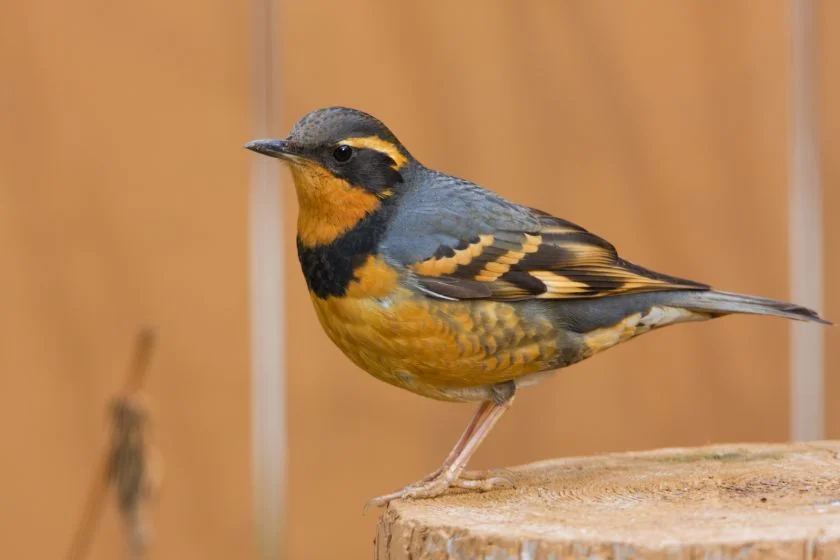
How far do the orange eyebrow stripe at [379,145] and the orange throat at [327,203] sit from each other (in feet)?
0.37

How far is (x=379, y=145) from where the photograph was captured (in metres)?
3.89

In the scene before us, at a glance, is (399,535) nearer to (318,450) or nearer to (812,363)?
(318,450)

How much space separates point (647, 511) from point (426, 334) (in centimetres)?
88

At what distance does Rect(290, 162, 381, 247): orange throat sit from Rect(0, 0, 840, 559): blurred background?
1.93 metres

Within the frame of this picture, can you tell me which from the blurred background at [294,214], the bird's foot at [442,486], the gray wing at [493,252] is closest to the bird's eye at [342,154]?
the gray wing at [493,252]

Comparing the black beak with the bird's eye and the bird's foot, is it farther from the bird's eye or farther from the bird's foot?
the bird's foot

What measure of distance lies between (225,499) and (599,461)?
2.44 metres

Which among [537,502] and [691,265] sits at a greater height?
[691,265]

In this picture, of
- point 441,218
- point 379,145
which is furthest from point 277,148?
point 441,218

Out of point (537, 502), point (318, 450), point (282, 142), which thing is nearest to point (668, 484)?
point (537, 502)

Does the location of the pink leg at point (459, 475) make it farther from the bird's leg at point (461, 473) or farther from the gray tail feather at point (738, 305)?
the gray tail feather at point (738, 305)

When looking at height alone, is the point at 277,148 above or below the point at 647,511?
above

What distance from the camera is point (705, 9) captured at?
6.24 metres

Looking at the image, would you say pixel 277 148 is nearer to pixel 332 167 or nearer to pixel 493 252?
pixel 332 167
